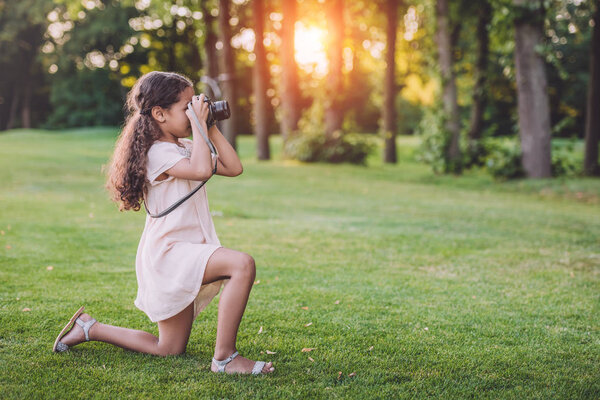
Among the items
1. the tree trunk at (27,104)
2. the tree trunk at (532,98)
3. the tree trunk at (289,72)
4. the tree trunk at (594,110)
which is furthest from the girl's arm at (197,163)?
the tree trunk at (27,104)

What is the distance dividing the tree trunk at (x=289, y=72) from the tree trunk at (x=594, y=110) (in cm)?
1079

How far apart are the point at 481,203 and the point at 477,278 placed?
250 inches

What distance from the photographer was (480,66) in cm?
2102

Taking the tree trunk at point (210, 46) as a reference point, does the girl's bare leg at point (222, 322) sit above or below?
below

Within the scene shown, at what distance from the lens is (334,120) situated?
22.7 m

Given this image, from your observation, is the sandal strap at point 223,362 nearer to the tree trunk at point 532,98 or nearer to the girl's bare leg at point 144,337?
the girl's bare leg at point 144,337

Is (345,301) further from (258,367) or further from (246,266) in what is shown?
(246,266)

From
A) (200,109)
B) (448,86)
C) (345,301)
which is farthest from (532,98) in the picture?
(200,109)

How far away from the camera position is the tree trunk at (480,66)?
2070cm

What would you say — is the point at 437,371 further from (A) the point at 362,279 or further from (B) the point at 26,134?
(B) the point at 26,134

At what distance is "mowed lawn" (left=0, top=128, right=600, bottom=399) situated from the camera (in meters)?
3.30

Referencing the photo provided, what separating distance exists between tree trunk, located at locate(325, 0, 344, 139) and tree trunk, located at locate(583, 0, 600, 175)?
345 inches

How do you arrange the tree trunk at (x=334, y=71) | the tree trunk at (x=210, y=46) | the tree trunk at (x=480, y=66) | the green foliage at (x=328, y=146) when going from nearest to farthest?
the tree trunk at (x=480, y=66) < the green foliage at (x=328, y=146) < the tree trunk at (x=334, y=71) < the tree trunk at (x=210, y=46)

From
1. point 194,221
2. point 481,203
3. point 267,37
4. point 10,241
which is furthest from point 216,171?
point 267,37
